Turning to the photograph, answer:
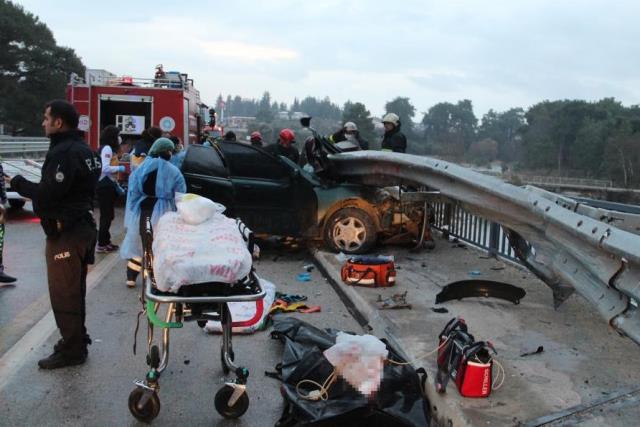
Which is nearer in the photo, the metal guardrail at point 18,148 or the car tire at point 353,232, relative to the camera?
the car tire at point 353,232

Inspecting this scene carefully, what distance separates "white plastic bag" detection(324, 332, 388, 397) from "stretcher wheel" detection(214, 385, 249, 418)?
2.01 ft

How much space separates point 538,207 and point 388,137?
5821 mm

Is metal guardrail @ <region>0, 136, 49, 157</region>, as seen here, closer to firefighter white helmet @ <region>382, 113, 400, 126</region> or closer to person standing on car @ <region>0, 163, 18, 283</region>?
person standing on car @ <region>0, 163, 18, 283</region>

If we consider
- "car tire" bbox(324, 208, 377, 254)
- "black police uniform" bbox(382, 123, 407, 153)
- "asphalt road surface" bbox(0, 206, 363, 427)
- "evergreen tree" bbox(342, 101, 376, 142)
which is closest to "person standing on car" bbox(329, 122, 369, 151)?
"black police uniform" bbox(382, 123, 407, 153)

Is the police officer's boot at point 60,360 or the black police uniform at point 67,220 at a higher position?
the black police uniform at point 67,220

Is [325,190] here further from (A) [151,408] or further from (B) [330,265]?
(A) [151,408]

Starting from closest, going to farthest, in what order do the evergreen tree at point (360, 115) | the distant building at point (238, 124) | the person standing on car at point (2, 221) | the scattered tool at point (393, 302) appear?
1. the scattered tool at point (393, 302)
2. the person standing on car at point (2, 221)
3. the evergreen tree at point (360, 115)
4. the distant building at point (238, 124)

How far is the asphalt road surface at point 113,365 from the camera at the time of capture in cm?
404

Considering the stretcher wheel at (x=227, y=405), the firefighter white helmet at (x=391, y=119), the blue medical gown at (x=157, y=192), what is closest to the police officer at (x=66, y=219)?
the blue medical gown at (x=157, y=192)

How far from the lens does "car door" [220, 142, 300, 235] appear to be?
9438 millimetres

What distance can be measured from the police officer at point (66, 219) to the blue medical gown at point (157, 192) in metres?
1.34

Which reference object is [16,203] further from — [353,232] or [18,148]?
[18,148]

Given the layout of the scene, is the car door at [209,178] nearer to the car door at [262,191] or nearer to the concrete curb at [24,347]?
the car door at [262,191]

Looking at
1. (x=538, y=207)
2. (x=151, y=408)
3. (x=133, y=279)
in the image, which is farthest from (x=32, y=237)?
(x=538, y=207)
